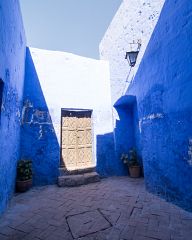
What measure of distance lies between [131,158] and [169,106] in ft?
10.1

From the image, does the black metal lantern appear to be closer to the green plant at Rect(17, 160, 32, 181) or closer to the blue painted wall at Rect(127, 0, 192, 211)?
the blue painted wall at Rect(127, 0, 192, 211)

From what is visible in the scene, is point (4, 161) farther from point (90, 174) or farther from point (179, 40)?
point (179, 40)

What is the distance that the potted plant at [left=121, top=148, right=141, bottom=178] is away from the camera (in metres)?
5.88

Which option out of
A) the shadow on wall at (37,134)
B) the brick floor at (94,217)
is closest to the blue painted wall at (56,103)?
the shadow on wall at (37,134)

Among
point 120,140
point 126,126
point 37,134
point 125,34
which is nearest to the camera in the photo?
point 37,134

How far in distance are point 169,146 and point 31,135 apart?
4003mm

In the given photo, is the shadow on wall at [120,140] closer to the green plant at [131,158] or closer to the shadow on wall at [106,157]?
the shadow on wall at [106,157]

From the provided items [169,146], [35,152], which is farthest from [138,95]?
[35,152]

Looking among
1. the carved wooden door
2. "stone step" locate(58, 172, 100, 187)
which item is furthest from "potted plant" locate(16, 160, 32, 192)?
the carved wooden door

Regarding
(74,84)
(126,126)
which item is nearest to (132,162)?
(126,126)

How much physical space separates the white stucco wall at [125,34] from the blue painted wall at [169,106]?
2.68 ft

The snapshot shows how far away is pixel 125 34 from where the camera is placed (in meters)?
5.84

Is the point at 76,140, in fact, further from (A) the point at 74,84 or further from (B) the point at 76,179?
(A) the point at 74,84

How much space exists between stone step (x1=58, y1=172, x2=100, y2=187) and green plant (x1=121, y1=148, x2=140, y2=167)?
130 centimetres
